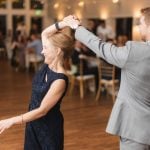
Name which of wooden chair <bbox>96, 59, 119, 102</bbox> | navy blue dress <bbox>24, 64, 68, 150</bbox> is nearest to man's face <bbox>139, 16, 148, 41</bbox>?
navy blue dress <bbox>24, 64, 68, 150</bbox>

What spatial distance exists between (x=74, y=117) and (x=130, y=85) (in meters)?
3.87

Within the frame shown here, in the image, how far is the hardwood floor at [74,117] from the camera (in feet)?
14.0

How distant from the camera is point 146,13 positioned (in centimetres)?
167

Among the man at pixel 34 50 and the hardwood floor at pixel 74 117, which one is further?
the man at pixel 34 50

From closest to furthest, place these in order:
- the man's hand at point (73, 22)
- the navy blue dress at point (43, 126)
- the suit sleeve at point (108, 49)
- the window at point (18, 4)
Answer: the suit sleeve at point (108, 49), the man's hand at point (73, 22), the navy blue dress at point (43, 126), the window at point (18, 4)

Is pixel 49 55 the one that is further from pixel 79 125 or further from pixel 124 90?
pixel 79 125

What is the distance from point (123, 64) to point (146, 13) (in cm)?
26

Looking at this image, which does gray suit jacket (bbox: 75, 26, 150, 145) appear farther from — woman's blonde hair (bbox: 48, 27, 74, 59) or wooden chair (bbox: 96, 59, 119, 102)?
wooden chair (bbox: 96, 59, 119, 102)

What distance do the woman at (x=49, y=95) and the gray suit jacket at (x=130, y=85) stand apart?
0.32 meters

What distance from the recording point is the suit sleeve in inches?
65.5

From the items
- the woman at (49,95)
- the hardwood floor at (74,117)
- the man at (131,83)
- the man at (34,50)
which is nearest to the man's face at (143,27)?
the man at (131,83)

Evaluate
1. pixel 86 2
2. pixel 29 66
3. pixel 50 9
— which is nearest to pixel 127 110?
pixel 29 66

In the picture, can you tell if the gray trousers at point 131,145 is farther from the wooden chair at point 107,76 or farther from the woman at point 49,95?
the wooden chair at point 107,76

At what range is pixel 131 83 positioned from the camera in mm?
1722
